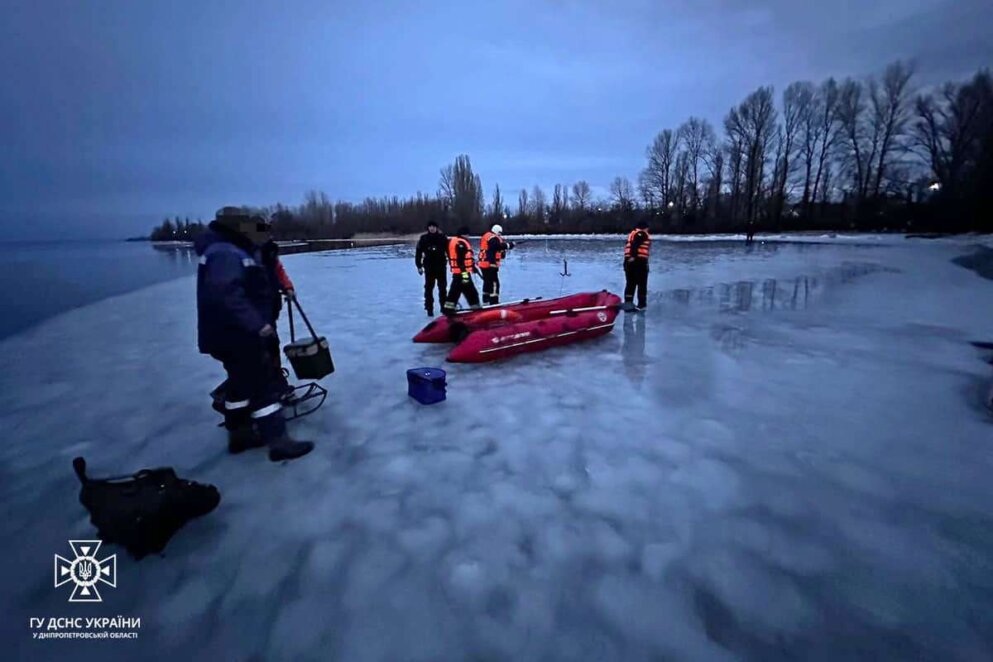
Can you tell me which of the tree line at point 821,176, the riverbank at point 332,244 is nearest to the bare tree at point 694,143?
the tree line at point 821,176

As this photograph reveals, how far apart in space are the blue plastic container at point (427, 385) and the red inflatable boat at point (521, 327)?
102 centimetres

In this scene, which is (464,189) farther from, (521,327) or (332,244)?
(521,327)

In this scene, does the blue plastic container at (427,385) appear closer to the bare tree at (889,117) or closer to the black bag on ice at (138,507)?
the black bag on ice at (138,507)

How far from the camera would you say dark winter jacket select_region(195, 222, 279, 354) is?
255cm

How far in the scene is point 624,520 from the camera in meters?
2.42

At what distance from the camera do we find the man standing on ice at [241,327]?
8.41 feet

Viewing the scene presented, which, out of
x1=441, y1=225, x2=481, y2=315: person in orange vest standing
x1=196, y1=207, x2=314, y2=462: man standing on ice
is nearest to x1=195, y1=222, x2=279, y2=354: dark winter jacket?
x1=196, y1=207, x2=314, y2=462: man standing on ice

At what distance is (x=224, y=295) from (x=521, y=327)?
334 centimetres

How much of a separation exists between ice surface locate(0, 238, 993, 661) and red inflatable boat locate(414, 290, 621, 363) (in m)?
0.24

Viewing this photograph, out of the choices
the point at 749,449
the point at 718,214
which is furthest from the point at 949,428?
the point at 718,214

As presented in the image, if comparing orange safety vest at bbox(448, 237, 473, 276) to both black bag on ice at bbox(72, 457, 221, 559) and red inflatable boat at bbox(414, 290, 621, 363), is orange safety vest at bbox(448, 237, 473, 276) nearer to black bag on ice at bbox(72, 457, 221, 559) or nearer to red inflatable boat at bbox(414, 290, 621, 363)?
red inflatable boat at bbox(414, 290, 621, 363)

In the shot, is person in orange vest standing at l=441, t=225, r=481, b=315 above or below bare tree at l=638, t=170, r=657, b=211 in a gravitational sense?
below

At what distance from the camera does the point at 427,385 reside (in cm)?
389

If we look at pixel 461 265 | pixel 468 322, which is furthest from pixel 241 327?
pixel 461 265
